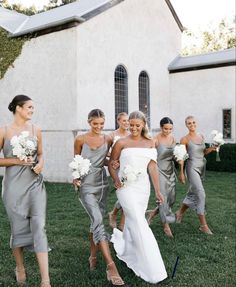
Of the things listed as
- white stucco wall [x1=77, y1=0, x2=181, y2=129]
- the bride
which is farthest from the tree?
the bride

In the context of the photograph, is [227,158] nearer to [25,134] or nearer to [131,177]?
[131,177]

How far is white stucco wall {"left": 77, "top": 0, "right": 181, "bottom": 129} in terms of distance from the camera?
14805 millimetres

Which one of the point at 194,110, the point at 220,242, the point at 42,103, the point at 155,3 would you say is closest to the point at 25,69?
the point at 42,103

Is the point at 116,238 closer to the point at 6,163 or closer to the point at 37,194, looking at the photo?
the point at 37,194

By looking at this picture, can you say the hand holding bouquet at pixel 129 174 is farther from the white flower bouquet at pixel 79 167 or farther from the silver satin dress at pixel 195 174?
the silver satin dress at pixel 195 174

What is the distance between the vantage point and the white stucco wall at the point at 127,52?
14805mm

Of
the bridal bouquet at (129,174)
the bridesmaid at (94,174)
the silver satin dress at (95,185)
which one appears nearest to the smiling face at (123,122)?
the bridesmaid at (94,174)

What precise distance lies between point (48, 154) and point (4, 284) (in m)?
10.8

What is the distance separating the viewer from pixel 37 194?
450 cm

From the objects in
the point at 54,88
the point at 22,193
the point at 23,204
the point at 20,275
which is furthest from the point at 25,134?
the point at 54,88

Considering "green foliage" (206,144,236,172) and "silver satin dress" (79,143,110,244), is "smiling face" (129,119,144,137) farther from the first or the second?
"green foliage" (206,144,236,172)

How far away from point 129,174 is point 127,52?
13.0 metres

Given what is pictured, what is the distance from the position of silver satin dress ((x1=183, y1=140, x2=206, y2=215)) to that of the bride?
2.40 meters

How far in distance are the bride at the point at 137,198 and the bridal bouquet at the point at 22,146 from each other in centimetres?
125
